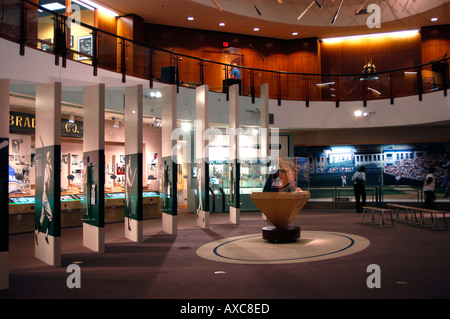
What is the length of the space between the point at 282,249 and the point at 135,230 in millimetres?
3305

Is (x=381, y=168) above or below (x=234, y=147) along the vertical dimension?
below

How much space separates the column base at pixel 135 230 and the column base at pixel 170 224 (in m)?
0.93

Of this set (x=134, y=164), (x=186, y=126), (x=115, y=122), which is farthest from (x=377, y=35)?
(x=134, y=164)

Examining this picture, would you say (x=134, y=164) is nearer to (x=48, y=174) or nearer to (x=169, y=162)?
(x=169, y=162)

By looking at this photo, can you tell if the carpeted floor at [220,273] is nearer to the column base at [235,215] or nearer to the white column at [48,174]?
the white column at [48,174]

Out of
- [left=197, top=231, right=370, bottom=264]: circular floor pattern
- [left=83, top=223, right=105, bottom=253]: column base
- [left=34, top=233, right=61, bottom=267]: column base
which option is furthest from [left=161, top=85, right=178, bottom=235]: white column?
[left=34, top=233, right=61, bottom=267]: column base

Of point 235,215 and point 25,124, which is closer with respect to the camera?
point 25,124

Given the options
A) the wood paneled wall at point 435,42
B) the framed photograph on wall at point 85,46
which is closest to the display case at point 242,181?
the framed photograph on wall at point 85,46

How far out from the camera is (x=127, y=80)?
424 inches

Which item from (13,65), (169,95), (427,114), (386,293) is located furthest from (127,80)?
(427,114)

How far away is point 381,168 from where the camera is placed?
16109mm

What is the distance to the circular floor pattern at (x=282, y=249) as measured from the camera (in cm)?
665

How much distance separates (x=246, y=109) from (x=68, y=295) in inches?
413

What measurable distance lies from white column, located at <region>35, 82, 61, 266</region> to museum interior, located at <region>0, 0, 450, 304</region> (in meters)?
0.04
